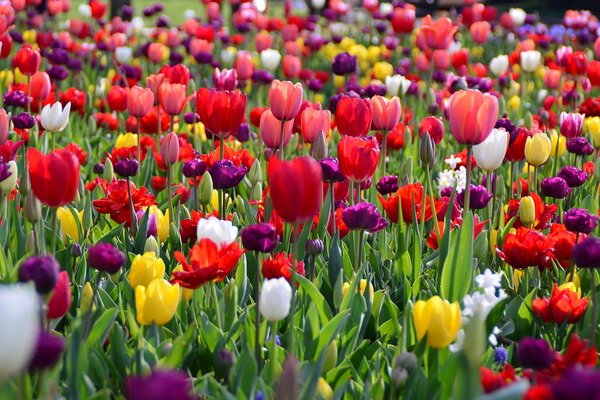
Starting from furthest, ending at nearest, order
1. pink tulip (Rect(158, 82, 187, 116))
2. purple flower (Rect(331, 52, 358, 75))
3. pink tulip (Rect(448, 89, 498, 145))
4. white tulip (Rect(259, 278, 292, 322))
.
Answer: purple flower (Rect(331, 52, 358, 75))
pink tulip (Rect(158, 82, 187, 116))
pink tulip (Rect(448, 89, 498, 145))
white tulip (Rect(259, 278, 292, 322))

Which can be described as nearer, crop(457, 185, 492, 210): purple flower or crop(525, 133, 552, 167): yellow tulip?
crop(457, 185, 492, 210): purple flower

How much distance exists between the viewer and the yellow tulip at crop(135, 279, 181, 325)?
1896 mm

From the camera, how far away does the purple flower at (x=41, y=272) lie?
1.65 metres

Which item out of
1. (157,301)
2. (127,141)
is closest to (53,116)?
(127,141)

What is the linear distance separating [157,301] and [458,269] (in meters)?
0.80

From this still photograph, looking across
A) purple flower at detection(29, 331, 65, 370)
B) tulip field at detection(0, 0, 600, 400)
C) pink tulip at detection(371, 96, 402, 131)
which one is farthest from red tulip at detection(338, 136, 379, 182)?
purple flower at detection(29, 331, 65, 370)

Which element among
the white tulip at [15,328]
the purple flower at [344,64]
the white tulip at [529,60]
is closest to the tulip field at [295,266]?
the white tulip at [15,328]

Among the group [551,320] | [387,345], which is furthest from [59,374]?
[551,320]

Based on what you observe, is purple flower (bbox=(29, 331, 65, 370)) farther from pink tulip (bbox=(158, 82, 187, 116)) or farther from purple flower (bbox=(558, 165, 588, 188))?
pink tulip (bbox=(158, 82, 187, 116))

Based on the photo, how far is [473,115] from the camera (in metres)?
2.37

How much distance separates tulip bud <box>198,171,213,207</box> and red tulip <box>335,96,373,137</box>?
44 centimetres

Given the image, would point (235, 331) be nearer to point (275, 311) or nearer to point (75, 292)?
point (275, 311)

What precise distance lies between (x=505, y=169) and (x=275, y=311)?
2526mm

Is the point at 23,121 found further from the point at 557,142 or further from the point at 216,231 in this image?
the point at 557,142
